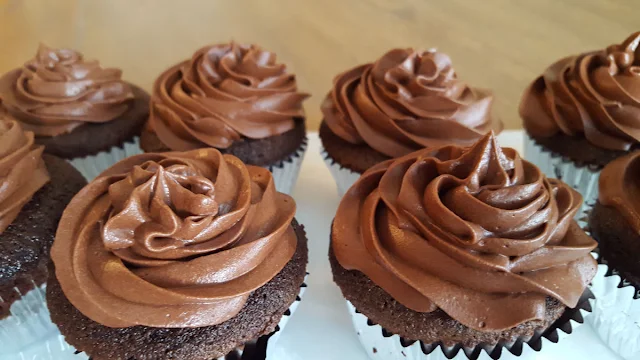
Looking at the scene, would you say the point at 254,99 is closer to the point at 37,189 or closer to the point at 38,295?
the point at 37,189

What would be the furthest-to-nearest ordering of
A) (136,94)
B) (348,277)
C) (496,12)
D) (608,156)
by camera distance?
1. (496,12)
2. (136,94)
3. (608,156)
4. (348,277)

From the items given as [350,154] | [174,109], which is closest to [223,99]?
[174,109]

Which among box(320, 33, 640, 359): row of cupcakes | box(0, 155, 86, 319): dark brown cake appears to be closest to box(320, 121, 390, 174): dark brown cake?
box(320, 33, 640, 359): row of cupcakes

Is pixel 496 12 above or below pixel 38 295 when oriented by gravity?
above

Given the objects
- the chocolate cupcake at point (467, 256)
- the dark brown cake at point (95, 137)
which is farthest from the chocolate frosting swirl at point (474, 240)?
the dark brown cake at point (95, 137)

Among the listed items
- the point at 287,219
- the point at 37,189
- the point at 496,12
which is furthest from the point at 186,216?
the point at 496,12

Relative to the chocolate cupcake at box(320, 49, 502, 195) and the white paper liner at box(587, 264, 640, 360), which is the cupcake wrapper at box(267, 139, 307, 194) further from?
the white paper liner at box(587, 264, 640, 360)

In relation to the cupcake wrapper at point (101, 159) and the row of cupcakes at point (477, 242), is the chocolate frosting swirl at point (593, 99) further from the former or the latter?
the cupcake wrapper at point (101, 159)
